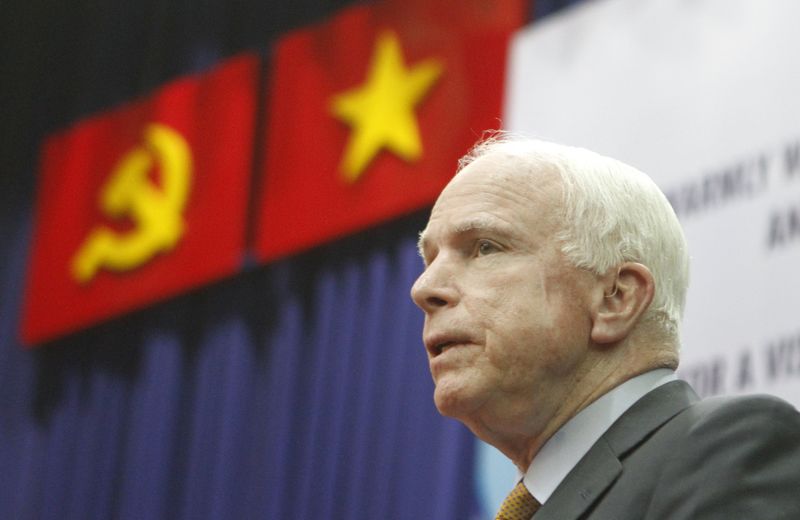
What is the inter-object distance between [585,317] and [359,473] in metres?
2.93

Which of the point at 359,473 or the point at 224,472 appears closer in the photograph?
the point at 359,473

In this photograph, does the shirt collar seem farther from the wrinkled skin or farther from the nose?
the nose

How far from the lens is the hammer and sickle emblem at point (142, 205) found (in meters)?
5.51

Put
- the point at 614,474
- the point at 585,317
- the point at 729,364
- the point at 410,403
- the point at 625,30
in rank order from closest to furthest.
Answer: the point at 614,474, the point at 585,317, the point at 729,364, the point at 625,30, the point at 410,403

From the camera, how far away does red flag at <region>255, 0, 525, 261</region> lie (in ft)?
14.8

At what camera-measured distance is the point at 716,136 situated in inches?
136

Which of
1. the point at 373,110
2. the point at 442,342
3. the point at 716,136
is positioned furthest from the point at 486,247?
the point at 373,110

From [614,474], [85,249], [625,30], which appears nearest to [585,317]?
[614,474]

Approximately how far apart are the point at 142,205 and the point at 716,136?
2782 mm

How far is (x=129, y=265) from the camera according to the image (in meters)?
5.61

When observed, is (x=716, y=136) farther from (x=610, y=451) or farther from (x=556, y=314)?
(x=610, y=451)

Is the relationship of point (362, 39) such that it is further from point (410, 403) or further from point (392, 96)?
point (410, 403)

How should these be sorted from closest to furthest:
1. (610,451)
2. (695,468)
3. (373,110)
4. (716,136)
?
(695,468)
(610,451)
(716,136)
(373,110)

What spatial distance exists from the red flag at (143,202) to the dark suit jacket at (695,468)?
12.0ft
